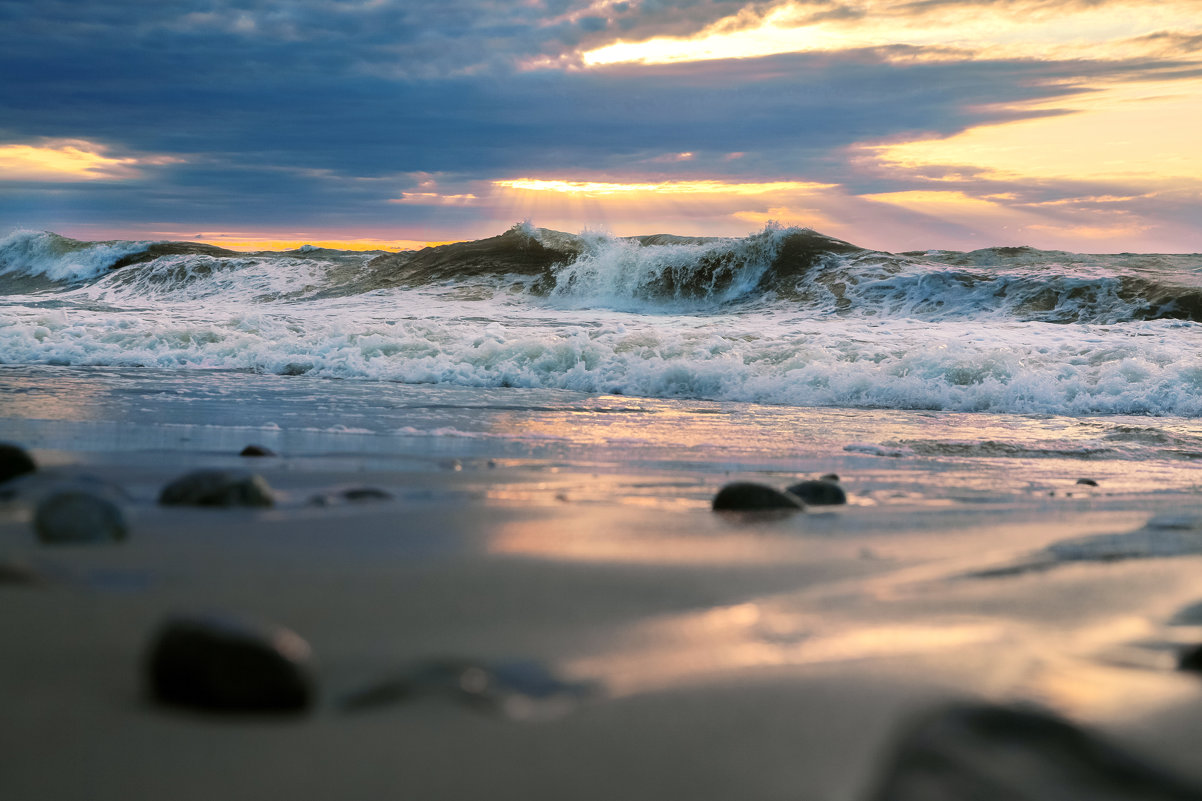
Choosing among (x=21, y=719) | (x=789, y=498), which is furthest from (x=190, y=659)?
(x=789, y=498)

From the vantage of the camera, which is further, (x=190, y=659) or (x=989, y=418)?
(x=989, y=418)

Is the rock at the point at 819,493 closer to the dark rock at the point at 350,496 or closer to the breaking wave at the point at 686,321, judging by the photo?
the dark rock at the point at 350,496

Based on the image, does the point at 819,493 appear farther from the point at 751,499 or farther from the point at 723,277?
the point at 723,277

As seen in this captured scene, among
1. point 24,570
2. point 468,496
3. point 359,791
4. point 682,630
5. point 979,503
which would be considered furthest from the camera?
point 979,503

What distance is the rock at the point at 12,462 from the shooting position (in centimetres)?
302

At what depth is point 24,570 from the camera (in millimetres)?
1821

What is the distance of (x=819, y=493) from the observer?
317 centimetres

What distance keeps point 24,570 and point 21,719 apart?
799mm

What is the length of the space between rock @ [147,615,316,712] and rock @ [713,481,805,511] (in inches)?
72.1

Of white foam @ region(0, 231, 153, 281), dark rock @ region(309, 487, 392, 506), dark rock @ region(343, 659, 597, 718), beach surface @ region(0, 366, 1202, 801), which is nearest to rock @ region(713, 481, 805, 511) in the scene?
beach surface @ region(0, 366, 1202, 801)

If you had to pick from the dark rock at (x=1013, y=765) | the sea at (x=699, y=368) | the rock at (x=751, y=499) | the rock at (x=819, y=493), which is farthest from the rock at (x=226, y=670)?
the sea at (x=699, y=368)

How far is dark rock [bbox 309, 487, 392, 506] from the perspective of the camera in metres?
2.83

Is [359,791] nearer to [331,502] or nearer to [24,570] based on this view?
[24,570]

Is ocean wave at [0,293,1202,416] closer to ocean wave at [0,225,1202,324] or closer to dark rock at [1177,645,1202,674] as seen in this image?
ocean wave at [0,225,1202,324]
